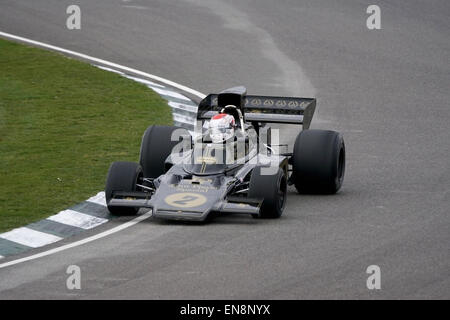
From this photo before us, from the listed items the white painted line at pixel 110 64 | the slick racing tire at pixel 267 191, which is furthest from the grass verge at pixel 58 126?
the slick racing tire at pixel 267 191

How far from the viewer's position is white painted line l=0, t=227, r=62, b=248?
540 inches

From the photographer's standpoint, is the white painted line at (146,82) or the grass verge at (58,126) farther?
the white painted line at (146,82)

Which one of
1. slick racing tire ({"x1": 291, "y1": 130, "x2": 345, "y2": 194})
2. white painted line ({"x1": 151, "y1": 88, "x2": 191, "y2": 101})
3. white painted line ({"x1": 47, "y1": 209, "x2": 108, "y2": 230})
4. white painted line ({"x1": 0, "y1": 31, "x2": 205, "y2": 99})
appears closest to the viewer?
white painted line ({"x1": 47, "y1": 209, "x2": 108, "y2": 230})

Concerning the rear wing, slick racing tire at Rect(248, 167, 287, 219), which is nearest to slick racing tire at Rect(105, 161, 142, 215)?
slick racing tire at Rect(248, 167, 287, 219)

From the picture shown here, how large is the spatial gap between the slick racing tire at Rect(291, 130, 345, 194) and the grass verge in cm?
295

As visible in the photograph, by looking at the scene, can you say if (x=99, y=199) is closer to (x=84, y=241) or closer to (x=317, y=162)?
(x=84, y=241)

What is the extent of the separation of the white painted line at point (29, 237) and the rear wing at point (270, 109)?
12.2 ft

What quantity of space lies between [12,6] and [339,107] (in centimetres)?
1114

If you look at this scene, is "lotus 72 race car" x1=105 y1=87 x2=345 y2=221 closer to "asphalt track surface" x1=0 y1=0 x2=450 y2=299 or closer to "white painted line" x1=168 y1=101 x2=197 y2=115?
"asphalt track surface" x1=0 y1=0 x2=450 y2=299

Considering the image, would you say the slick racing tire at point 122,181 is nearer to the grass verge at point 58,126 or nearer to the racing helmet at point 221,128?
the grass verge at point 58,126

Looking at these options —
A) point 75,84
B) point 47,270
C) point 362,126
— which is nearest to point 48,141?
point 75,84

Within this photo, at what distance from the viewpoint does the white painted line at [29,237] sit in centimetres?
1373

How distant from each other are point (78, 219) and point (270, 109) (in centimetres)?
385

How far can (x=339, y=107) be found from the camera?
21.8 meters
